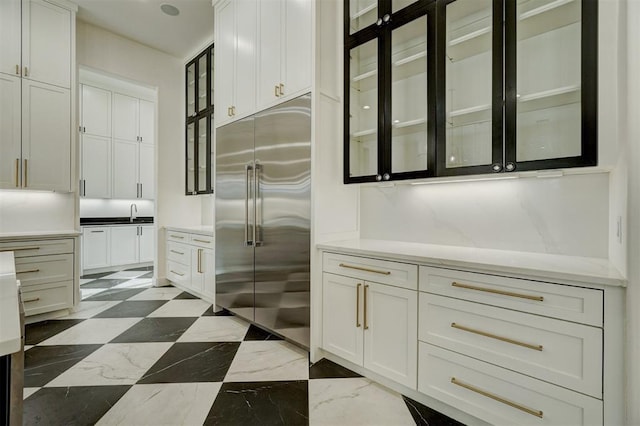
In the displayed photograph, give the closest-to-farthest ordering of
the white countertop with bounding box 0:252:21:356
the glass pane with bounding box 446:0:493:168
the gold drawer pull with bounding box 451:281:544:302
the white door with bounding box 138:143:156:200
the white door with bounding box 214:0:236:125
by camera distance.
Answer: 1. the white countertop with bounding box 0:252:21:356
2. the gold drawer pull with bounding box 451:281:544:302
3. the glass pane with bounding box 446:0:493:168
4. the white door with bounding box 214:0:236:125
5. the white door with bounding box 138:143:156:200

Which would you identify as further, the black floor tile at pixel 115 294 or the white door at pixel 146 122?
the white door at pixel 146 122

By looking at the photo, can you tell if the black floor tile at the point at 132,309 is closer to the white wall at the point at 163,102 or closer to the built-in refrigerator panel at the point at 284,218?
the white wall at the point at 163,102

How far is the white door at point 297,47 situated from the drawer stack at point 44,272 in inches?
110

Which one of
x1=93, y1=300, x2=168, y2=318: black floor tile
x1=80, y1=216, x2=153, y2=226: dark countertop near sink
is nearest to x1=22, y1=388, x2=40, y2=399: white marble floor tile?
x1=93, y1=300, x2=168, y2=318: black floor tile

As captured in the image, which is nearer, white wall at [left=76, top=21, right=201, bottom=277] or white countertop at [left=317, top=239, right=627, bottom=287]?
white countertop at [left=317, top=239, right=627, bottom=287]

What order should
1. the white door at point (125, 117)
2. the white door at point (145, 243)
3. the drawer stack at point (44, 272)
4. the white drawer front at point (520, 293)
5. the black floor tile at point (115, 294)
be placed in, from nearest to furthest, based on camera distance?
the white drawer front at point (520, 293), the drawer stack at point (44, 272), the black floor tile at point (115, 294), the white door at point (125, 117), the white door at point (145, 243)

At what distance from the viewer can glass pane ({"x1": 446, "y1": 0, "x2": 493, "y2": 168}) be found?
1698mm

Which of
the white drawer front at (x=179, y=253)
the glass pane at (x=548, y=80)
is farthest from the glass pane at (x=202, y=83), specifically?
the glass pane at (x=548, y=80)

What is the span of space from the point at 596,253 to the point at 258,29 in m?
2.93

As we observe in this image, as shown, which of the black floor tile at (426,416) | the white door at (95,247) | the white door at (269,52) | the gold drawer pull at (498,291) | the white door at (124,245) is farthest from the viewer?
the white door at (124,245)

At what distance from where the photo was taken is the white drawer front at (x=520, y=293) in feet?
3.92

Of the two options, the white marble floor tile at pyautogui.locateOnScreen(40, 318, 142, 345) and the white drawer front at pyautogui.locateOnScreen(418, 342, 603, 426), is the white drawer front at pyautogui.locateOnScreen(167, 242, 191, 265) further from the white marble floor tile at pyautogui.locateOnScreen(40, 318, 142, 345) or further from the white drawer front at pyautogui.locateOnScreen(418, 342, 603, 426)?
the white drawer front at pyautogui.locateOnScreen(418, 342, 603, 426)

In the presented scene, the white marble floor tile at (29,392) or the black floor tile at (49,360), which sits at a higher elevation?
the black floor tile at (49,360)

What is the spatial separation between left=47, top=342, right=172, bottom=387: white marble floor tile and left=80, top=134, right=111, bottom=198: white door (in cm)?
364
